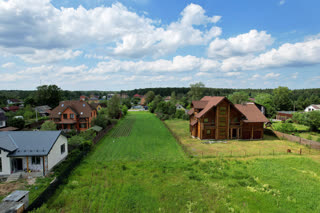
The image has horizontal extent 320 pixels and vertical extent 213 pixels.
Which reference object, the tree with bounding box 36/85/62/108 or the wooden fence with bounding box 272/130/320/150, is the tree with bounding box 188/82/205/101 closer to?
the wooden fence with bounding box 272/130/320/150

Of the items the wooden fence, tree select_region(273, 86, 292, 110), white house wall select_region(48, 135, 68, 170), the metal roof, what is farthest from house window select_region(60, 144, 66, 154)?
tree select_region(273, 86, 292, 110)

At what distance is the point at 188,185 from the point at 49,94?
6908cm

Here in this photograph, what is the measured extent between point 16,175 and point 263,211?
2166 centimetres

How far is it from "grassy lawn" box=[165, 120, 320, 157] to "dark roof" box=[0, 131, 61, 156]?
698 inches

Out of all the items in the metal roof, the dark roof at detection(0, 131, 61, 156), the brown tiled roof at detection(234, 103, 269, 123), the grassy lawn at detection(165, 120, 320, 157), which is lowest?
the grassy lawn at detection(165, 120, 320, 157)

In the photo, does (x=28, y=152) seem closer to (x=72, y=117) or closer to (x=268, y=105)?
(x=72, y=117)

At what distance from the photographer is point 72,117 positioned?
39625 millimetres

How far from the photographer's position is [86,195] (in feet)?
45.4

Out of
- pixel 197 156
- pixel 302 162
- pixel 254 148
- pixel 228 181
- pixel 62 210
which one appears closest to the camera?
pixel 62 210

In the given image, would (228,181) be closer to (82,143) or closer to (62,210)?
(62,210)

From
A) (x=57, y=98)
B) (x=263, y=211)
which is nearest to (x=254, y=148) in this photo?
(x=263, y=211)

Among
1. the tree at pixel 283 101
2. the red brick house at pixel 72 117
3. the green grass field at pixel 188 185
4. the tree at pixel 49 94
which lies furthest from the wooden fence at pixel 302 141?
the tree at pixel 49 94

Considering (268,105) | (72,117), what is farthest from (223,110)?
(268,105)

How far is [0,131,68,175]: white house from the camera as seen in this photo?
56.6ft
